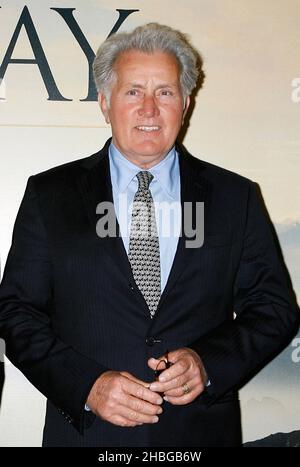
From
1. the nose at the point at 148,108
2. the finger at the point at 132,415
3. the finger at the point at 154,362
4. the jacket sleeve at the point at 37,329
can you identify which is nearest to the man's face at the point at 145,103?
the nose at the point at 148,108

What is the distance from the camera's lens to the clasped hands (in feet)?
4.63

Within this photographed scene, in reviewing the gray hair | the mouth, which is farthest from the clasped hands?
the gray hair

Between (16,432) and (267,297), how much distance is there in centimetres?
111

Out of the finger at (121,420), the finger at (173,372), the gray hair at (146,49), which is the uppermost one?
the gray hair at (146,49)

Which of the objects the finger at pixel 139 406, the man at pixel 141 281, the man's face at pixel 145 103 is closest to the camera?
the finger at pixel 139 406

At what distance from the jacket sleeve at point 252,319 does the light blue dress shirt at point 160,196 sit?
0.61 feet

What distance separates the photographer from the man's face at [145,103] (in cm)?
166

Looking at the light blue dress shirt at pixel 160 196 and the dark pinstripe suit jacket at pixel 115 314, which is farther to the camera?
the light blue dress shirt at pixel 160 196

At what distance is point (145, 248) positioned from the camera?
1.62 m

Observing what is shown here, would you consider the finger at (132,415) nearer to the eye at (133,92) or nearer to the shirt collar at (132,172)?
the shirt collar at (132,172)

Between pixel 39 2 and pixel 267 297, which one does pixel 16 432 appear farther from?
pixel 39 2

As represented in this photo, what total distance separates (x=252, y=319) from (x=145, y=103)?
579mm

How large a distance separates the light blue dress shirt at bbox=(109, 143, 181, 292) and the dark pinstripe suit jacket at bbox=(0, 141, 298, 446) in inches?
1.6
